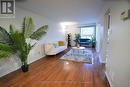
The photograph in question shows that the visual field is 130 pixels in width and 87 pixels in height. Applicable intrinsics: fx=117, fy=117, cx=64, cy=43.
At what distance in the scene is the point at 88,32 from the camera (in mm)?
11180

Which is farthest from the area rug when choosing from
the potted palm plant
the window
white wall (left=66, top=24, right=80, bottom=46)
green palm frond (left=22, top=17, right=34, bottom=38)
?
white wall (left=66, top=24, right=80, bottom=46)

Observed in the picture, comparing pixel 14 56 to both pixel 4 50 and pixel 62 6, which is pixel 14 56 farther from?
pixel 62 6

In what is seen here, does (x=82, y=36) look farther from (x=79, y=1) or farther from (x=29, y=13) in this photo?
(x=79, y=1)

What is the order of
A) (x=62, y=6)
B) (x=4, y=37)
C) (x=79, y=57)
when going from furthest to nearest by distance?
1. (x=79, y=57)
2. (x=62, y=6)
3. (x=4, y=37)

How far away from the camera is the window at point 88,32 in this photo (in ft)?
36.0

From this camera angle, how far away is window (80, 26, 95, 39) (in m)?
11.0

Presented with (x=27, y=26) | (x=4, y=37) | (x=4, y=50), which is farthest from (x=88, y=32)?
(x=4, y=50)

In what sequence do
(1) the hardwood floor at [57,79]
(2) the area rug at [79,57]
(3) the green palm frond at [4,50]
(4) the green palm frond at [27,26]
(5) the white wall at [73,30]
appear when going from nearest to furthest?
(1) the hardwood floor at [57,79] → (3) the green palm frond at [4,50] → (4) the green palm frond at [27,26] → (2) the area rug at [79,57] → (5) the white wall at [73,30]

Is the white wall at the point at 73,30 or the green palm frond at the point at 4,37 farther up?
the white wall at the point at 73,30

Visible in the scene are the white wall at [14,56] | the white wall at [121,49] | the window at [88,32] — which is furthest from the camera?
the window at [88,32]

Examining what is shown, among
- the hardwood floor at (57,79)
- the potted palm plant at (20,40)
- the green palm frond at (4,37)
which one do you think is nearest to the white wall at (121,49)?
the hardwood floor at (57,79)

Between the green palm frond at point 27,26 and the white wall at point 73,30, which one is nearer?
the green palm frond at point 27,26

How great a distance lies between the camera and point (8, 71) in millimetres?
3859

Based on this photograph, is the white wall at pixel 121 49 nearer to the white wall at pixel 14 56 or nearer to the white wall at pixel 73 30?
the white wall at pixel 14 56
